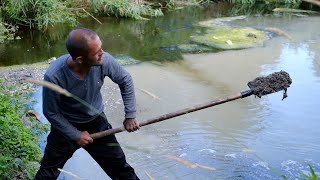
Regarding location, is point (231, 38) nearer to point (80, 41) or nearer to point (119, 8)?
point (119, 8)

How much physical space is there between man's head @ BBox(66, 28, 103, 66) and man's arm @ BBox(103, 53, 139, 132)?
0.43 ft

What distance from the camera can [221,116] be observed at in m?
4.97

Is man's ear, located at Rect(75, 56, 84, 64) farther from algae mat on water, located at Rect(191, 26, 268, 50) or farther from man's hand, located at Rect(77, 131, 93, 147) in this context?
algae mat on water, located at Rect(191, 26, 268, 50)

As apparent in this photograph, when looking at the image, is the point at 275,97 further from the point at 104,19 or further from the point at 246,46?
the point at 104,19

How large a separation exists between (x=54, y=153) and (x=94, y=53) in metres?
0.71

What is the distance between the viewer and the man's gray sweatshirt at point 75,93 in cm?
252

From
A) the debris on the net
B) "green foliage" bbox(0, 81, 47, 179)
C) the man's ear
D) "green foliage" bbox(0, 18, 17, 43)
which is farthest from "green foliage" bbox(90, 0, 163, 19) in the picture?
the man's ear

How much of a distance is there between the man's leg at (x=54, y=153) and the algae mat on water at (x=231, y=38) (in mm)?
5694

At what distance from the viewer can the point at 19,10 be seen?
9.63m

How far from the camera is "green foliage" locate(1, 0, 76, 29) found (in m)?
9.63

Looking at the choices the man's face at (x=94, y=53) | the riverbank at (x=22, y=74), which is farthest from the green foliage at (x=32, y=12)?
the man's face at (x=94, y=53)

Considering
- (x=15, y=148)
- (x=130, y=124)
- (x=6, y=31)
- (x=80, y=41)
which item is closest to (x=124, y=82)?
(x=130, y=124)

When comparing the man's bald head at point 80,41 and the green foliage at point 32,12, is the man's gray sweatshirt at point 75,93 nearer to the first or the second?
the man's bald head at point 80,41

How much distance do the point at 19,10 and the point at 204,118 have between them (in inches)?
242
